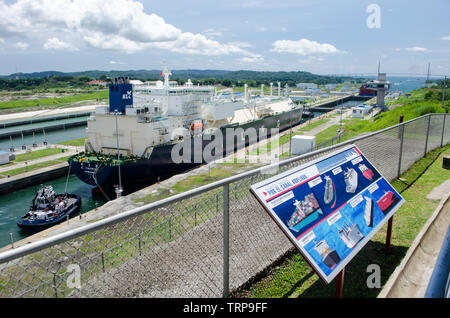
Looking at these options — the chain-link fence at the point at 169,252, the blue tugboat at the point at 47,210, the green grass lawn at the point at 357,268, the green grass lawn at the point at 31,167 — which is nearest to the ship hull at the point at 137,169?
the blue tugboat at the point at 47,210

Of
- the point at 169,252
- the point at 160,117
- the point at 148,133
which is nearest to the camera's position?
the point at 169,252

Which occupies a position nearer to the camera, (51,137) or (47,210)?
(47,210)

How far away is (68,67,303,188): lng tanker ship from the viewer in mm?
21578

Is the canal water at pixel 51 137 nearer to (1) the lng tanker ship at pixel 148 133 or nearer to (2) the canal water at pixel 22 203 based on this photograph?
(2) the canal water at pixel 22 203

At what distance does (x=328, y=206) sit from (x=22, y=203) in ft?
74.2

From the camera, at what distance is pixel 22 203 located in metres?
20.8

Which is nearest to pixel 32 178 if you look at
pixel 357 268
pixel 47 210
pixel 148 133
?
pixel 47 210

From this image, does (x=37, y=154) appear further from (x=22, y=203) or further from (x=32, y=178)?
(x=22, y=203)

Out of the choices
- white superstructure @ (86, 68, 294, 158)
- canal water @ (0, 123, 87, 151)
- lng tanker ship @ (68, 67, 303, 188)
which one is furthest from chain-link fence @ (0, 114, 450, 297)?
canal water @ (0, 123, 87, 151)

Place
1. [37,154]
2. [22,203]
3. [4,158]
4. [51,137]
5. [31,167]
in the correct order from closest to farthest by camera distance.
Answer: [22,203]
[31,167]
[4,158]
[37,154]
[51,137]

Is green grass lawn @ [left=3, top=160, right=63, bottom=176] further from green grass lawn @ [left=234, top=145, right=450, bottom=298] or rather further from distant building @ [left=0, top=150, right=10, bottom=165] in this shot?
green grass lawn @ [left=234, top=145, right=450, bottom=298]

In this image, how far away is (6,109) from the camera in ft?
243

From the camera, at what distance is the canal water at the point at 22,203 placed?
53.6 ft
